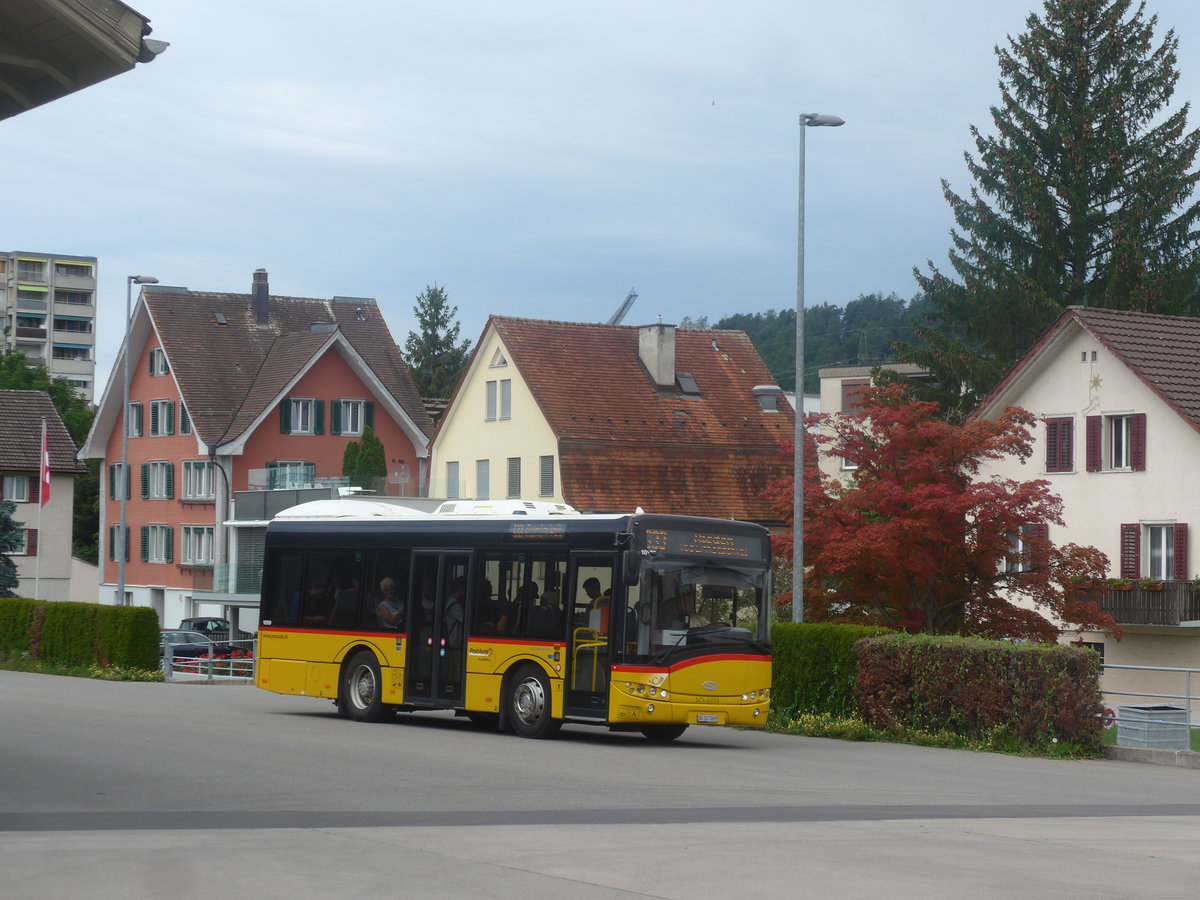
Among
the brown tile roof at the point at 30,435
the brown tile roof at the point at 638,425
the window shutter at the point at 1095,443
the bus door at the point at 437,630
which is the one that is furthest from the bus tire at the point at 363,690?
the brown tile roof at the point at 30,435

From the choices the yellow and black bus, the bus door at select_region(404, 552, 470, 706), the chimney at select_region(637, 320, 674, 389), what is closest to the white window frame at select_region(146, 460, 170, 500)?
the chimney at select_region(637, 320, 674, 389)

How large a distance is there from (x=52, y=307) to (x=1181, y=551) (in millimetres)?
140512

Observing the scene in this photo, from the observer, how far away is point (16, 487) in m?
76.9

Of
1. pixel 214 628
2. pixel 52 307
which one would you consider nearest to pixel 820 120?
pixel 214 628

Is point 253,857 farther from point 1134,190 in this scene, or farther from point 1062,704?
point 1134,190

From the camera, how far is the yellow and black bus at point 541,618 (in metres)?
22.4

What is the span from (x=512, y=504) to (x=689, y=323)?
155194mm

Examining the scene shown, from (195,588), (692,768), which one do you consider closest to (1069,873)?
(692,768)

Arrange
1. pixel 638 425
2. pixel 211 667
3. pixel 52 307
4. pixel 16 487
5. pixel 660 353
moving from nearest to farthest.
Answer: pixel 211 667, pixel 638 425, pixel 660 353, pixel 16 487, pixel 52 307

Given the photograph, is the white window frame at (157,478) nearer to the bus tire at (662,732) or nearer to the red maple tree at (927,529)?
the red maple tree at (927,529)

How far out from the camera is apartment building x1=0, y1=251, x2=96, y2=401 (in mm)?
167250

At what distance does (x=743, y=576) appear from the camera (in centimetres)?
2336

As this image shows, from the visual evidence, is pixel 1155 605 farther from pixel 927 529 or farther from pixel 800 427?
pixel 800 427

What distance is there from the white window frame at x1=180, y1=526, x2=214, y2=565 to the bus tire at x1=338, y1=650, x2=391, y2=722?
46411mm
